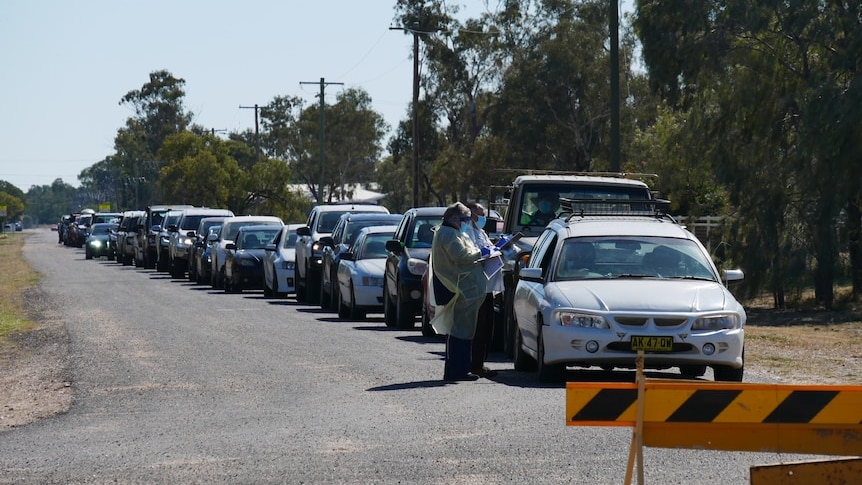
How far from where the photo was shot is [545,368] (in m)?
13.5

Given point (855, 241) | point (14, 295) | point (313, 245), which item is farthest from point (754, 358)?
point (14, 295)

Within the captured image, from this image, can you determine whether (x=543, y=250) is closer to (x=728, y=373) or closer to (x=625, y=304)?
(x=625, y=304)

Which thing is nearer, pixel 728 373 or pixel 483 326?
pixel 728 373

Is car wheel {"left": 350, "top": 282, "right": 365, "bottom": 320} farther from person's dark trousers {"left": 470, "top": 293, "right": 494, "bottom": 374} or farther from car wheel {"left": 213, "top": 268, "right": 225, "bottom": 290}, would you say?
car wheel {"left": 213, "top": 268, "right": 225, "bottom": 290}

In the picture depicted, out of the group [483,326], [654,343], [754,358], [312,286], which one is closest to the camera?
[654,343]

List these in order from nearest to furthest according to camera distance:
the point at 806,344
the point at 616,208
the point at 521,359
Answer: the point at 521,359
the point at 616,208
the point at 806,344

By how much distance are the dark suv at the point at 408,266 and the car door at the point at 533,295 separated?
19.7 feet

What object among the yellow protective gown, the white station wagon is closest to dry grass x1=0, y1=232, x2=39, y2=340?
the yellow protective gown

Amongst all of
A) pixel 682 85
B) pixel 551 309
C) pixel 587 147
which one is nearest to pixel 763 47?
pixel 682 85

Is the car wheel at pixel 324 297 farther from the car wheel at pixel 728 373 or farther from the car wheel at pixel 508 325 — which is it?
the car wheel at pixel 728 373

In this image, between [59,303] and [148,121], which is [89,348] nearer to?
[59,303]

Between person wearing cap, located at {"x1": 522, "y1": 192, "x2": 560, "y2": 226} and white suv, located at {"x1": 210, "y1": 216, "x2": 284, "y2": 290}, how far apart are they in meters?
18.0

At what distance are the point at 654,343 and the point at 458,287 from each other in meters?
2.05

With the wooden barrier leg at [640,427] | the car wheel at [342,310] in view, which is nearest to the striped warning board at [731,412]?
the wooden barrier leg at [640,427]
